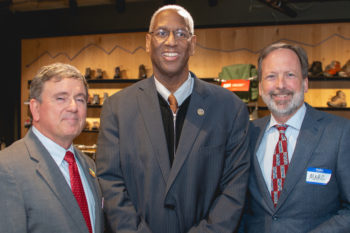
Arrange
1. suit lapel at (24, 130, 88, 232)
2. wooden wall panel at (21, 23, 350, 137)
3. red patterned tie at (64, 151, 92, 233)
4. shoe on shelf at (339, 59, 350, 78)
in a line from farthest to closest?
wooden wall panel at (21, 23, 350, 137) < shoe on shelf at (339, 59, 350, 78) < red patterned tie at (64, 151, 92, 233) < suit lapel at (24, 130, 88, 232)

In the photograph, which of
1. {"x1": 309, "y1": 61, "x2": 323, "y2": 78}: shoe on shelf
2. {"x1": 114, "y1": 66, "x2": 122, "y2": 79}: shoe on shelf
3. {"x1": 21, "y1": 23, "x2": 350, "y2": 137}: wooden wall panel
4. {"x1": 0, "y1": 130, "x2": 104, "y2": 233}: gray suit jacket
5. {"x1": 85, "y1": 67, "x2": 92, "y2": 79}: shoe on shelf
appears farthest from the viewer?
{"x1": 85, "y1": 67, "x2": 92, "y2": 79}: shoe on shelf

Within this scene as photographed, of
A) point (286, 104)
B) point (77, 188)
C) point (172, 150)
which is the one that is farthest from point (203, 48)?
point (77, 188)

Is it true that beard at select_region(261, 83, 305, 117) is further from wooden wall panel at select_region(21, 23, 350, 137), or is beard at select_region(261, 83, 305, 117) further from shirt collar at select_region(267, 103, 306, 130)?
wooden wall panel at select_region(21, 23, 350, 137)

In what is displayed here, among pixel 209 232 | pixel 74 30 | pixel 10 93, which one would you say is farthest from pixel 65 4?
pixel 209 232

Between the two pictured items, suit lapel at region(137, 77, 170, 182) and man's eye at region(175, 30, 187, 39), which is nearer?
suit lapel at region(137, 77, 170, 182)

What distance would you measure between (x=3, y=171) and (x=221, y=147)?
1.03m

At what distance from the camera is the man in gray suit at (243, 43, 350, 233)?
1.62m

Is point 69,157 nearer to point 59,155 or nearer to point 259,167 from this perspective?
point 59,155

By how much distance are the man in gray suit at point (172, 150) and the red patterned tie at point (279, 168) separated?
0.17 m

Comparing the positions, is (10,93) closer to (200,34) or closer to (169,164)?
(200,34)

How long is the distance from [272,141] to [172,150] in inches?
23.4

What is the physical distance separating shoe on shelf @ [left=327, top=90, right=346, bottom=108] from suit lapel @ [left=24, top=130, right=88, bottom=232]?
4.80 meters

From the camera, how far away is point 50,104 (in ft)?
5.10

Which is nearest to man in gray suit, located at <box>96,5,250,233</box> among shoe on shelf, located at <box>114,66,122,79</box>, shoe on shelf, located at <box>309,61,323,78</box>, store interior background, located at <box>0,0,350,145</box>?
shoe on shelf, located at <box>309,61,323,78</box>
